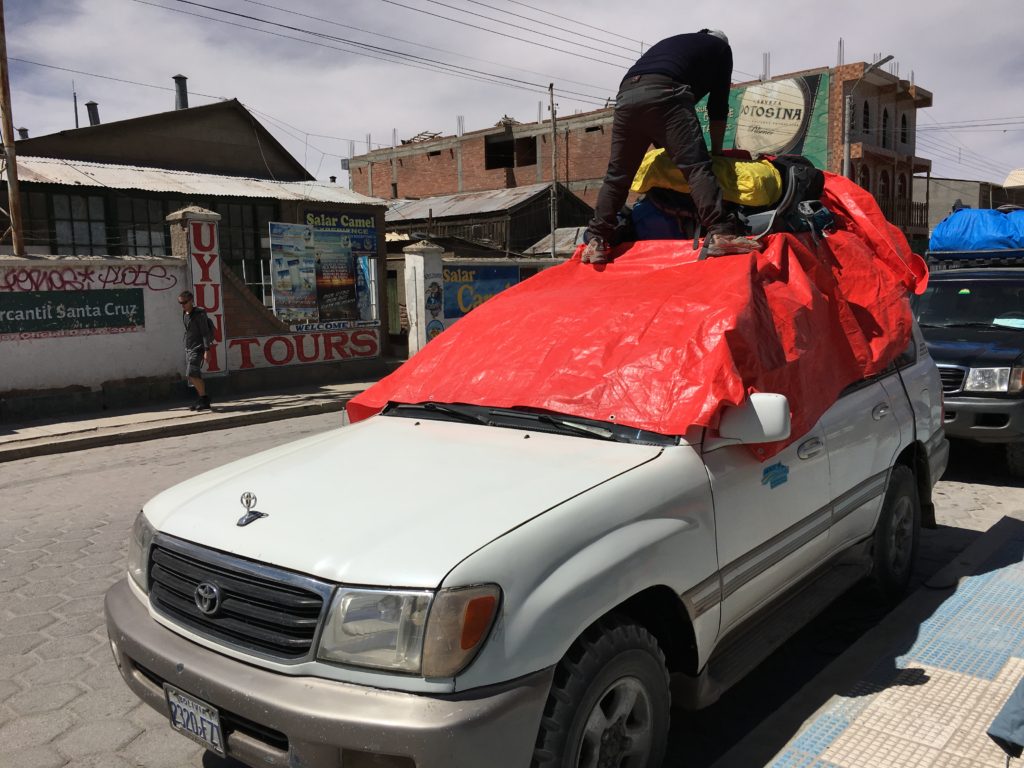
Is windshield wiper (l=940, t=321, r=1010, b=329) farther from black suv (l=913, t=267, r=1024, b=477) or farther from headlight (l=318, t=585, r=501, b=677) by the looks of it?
headlight (l=318, t=585, r=501, b=677)

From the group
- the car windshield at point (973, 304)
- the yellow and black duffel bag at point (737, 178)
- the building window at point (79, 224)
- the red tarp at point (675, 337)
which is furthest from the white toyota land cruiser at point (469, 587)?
the building window at point (79, 224)

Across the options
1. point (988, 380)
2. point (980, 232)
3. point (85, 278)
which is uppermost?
point (980, 232)

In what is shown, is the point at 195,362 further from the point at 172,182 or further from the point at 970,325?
the point at 970,325

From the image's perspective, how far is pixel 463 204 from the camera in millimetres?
39656

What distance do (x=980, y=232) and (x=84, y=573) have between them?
11.3 metres

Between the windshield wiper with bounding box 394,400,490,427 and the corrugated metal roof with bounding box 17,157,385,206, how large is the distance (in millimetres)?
13891

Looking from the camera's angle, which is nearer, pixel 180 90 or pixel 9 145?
pixel 9 145

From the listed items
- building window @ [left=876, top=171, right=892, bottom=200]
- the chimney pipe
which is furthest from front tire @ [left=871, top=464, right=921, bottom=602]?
building window @ [left=876, top=171, right=892, bottom=200]

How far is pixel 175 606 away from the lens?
258 cm

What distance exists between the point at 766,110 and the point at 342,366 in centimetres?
3207

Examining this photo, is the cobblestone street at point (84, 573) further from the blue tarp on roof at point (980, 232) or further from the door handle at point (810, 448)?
the blue tarp on roof at point (980, 232)

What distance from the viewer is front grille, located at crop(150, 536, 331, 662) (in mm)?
2223

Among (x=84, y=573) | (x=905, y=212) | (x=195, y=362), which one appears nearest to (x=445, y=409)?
(x=84, y=573)

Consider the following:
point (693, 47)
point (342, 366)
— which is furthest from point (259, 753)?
point (342, 366)
